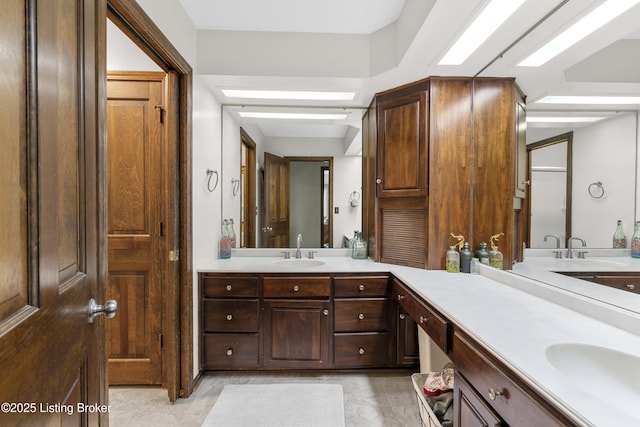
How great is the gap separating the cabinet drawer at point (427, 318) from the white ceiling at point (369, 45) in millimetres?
1098

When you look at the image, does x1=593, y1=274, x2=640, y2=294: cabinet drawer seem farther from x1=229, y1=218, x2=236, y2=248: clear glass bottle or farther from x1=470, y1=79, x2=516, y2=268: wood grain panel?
x1=229, y1=218, x2=236, y2=248: clear glass bottle

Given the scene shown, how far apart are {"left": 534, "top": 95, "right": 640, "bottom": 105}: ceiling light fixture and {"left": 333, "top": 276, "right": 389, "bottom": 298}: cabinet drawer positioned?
56.2 inches

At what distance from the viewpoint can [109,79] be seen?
196cm

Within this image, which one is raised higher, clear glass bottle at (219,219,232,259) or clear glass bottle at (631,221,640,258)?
clear glass bottle at (631,221,640,258)

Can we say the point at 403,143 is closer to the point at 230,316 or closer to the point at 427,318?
the point at 427,318

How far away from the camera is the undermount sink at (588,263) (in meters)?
1.20

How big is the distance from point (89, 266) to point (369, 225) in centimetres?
204

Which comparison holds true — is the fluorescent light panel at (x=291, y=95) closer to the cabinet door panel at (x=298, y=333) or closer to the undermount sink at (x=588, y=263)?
the cabinet door panel at (x=298, y=333)

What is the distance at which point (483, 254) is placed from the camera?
2.03 meters

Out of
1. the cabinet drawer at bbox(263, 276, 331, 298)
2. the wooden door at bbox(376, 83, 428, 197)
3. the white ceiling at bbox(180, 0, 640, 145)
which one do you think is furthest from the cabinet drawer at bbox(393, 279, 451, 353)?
the white ceiling at bbox(180, 0, 640, 145)

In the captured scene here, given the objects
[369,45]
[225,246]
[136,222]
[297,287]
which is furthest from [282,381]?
[369,45]

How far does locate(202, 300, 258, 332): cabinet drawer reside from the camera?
2.15m

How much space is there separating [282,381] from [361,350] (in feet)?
2.04

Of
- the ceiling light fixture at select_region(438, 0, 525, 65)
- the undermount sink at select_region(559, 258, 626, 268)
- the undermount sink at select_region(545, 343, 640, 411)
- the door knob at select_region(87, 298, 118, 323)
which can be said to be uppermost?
the ceiling light fixture at select_region(438, 0, 525, 65)
